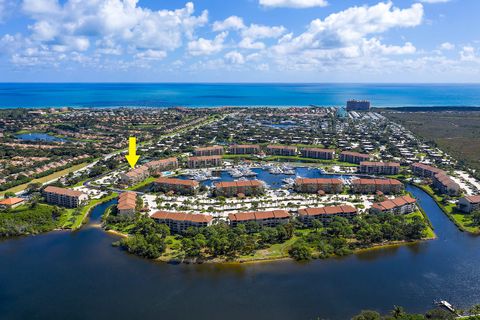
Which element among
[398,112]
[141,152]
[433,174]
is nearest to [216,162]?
[141,152]

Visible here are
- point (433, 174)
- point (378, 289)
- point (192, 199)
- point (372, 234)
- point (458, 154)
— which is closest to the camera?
point (378, 289)

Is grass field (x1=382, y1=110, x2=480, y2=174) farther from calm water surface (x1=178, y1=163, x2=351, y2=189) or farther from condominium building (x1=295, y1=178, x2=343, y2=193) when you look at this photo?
condominium building (x1=295, y1=178, x2=343, y2=193)

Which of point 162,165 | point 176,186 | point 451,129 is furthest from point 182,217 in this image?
point 451,129

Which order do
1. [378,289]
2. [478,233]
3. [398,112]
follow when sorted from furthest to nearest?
[398,112] → [478,233] → [378,289]

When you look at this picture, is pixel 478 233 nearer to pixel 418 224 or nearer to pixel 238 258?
pixel 418 224

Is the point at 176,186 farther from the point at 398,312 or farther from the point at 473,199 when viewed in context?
the point at 473,199

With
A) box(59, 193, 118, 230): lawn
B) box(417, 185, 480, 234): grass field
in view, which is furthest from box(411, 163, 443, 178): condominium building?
box(59, 193, 118, 230): lawn

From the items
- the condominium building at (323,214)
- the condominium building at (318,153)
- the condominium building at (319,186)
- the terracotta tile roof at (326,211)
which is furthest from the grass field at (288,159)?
the condominium building at (323,214)
